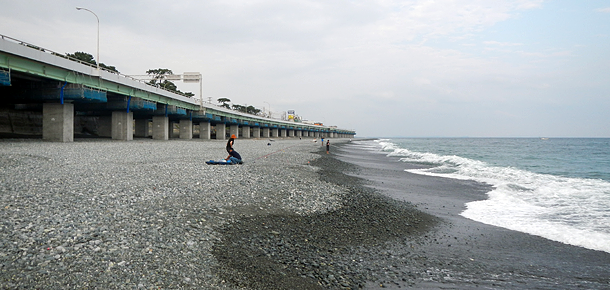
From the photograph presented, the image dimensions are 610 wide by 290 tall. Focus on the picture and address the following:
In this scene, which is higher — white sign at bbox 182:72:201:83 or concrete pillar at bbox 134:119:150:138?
white sign at bbox 182:72:201:83

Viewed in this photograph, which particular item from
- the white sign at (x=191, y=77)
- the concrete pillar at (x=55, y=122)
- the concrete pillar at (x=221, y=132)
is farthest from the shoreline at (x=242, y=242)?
the concrete pillar at (x=221, y=132)

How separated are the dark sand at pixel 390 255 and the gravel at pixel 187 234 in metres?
0.04

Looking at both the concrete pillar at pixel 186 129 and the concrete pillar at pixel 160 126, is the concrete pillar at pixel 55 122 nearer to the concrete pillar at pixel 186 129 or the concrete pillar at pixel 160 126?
the concrete pillar at pixel 160 126

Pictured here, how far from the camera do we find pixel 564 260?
6.80 m

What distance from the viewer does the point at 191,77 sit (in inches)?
2125

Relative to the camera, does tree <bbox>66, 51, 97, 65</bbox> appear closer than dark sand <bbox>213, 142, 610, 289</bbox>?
No

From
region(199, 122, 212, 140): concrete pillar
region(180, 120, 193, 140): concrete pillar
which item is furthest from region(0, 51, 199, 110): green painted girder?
region(199, 122, 212, 140): concrete pillar

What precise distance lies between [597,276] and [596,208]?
788 cm

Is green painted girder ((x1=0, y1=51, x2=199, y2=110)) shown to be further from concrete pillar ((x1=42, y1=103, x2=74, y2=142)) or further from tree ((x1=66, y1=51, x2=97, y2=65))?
tree ((x1=66, y1=51, x2=97, y2=65))

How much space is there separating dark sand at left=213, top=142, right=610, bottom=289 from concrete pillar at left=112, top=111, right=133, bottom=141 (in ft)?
118

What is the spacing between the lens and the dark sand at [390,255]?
5.31 metres

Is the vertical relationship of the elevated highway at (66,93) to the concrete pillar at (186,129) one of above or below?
above

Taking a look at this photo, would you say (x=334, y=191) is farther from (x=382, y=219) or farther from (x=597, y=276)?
(x=597, y=276)

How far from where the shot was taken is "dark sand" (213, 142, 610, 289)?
531cm
